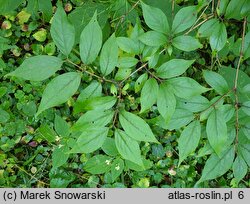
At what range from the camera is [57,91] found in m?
1.27

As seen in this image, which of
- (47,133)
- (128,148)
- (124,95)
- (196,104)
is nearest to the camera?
(128,148)

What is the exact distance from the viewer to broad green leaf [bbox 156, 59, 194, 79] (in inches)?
53.8

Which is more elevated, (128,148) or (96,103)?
(96,103)

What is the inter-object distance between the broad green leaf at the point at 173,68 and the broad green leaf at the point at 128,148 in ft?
0.88

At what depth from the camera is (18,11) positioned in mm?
2211

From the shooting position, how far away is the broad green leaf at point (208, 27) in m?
1.47

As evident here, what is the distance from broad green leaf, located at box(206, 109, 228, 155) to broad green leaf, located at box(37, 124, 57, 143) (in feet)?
3.27

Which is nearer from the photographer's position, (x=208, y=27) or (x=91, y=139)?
(x=91, y=139)

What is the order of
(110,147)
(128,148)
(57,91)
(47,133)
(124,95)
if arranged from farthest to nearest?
1. (124,95)
2. (47,133)
3. (110,147)
4. (128,148)
5. (57,91)

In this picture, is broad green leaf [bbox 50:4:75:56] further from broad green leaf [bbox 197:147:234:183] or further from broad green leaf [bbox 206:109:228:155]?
broad green leaf [bbox 197:147:234:183]

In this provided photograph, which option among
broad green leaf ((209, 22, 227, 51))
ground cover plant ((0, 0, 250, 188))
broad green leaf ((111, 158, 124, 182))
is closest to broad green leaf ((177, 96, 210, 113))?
ground cover plant ((0, 0, 250, 188))

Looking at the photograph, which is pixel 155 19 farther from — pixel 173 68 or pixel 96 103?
pixel 96 103

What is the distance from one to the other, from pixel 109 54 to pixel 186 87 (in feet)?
1.03

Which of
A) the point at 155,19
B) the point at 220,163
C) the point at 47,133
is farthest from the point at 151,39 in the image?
the point at 47,133
